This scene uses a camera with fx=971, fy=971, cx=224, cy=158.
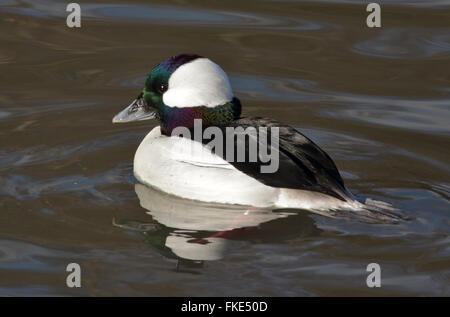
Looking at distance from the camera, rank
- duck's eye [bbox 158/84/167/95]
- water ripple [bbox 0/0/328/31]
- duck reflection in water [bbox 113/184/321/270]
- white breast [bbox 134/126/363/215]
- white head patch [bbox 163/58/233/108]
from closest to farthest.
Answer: duck reflection in water [bbox 113/184/321/270], white breast [bbox 134/126/363/215], white head patch [bbox 163/58/233/108], duck's eye [bbox 158/84/167/95], water ripple [bbox 0/0/328/31]

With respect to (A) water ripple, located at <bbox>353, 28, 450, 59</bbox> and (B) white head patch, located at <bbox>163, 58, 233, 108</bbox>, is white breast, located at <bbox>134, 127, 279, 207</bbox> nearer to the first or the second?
(B) white head patch, located at <bbox>163, 58, 233, 108</bbox>

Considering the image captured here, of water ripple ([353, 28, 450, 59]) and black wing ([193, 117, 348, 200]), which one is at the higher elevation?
water ripple ([353, 28, 450, 59])

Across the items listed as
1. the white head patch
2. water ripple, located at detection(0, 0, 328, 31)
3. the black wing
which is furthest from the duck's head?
water ripple, located at detection(0, 0, 328, 31)

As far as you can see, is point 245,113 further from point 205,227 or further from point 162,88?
point 205,227

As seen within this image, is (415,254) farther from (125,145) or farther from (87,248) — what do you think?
(125,145)

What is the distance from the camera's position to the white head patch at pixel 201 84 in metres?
7.69

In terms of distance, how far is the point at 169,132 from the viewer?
803 centimetres

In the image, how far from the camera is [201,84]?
25.3 feet

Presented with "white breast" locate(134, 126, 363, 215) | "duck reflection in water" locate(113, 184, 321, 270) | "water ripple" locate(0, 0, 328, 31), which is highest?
"water ripple" locate(0, 0, 328, 31)

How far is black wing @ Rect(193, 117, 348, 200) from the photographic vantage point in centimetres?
709

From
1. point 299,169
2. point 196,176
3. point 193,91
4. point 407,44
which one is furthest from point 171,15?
point 299,169

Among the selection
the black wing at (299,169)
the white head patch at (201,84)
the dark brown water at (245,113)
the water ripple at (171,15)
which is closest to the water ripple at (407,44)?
the dark brown water at (245,113)

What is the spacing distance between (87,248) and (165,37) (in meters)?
5.07

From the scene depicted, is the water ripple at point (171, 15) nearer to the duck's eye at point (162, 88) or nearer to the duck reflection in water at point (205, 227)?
the duck's eye at point (162, 88)
